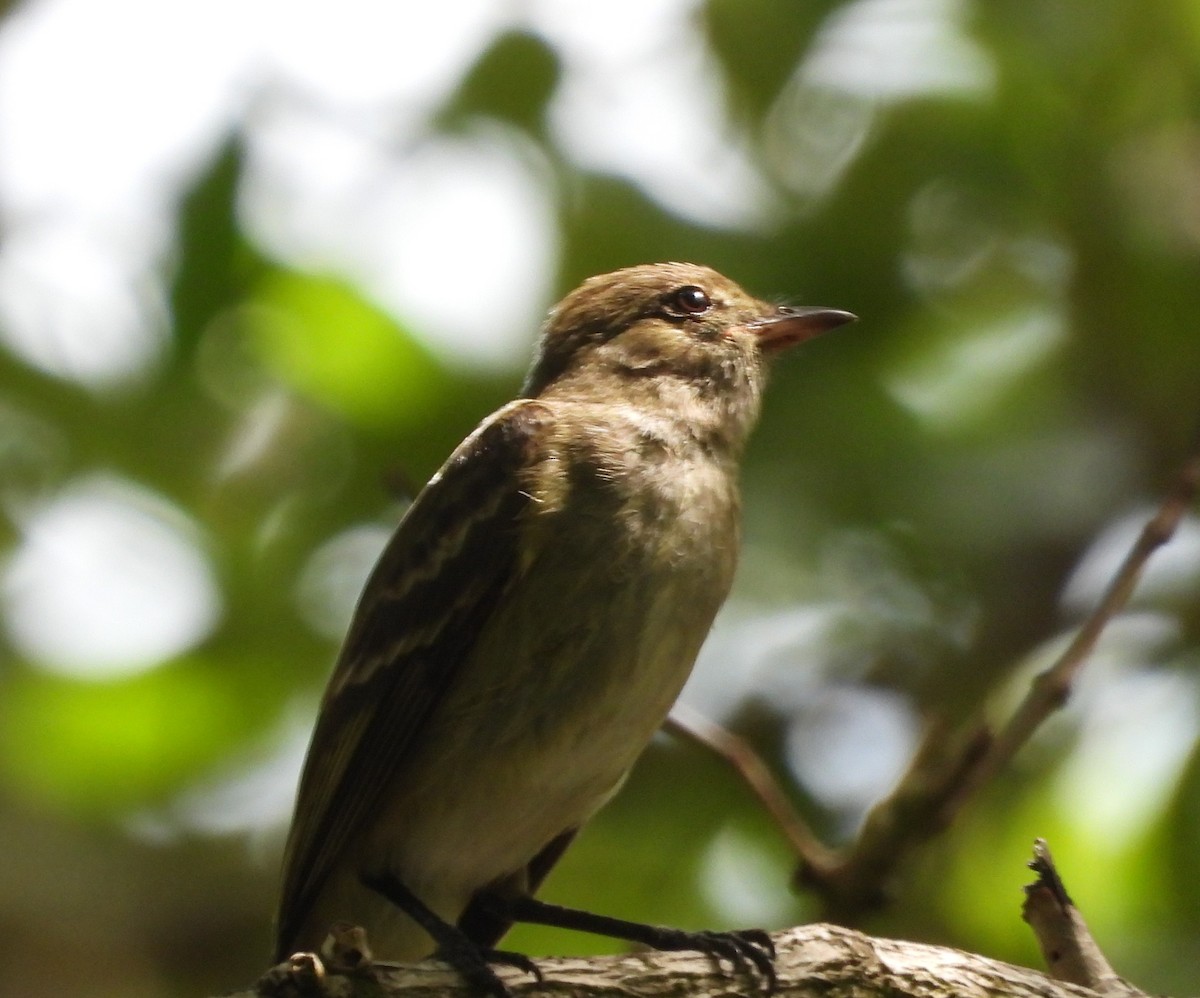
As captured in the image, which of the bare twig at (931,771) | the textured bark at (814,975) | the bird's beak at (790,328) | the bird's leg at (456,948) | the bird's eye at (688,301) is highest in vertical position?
the bird's eye at (688,301)

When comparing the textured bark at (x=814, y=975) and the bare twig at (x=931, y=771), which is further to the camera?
the bare twig at (x=931, y=771)

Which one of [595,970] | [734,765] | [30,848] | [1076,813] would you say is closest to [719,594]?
[734,765]

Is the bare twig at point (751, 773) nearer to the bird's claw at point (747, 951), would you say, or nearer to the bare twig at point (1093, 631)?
the bare twig at point (1093, 631)

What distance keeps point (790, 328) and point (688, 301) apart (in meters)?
0.36

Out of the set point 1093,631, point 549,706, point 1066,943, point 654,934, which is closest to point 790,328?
point 1093,631

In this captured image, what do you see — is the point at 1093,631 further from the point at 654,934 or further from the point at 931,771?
the point at 654,934

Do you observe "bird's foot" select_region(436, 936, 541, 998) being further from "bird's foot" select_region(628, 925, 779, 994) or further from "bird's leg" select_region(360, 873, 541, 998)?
"bird's foot" select_region(628, 925, 779, 994)

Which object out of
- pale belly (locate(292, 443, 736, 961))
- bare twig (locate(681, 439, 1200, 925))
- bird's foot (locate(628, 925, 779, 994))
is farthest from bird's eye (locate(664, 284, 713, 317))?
bird's foot (locate(628, 925, 779, 994))

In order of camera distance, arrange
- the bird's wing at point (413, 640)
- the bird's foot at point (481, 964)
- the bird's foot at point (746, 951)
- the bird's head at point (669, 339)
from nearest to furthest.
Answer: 1. the bird's foot at point (481, 964)
2. the bird's foot at point (746, 951)
3. the bird's wing at point (413, 640)
4. the bird's head at point (669, 339)

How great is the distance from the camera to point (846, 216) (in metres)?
6.80

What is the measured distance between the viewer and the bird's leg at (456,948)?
4102mm

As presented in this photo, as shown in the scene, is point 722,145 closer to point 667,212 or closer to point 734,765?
point 667,212

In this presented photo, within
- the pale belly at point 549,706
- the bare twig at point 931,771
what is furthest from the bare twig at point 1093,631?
the pale belly at point 549,706

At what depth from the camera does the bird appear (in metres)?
4.80
